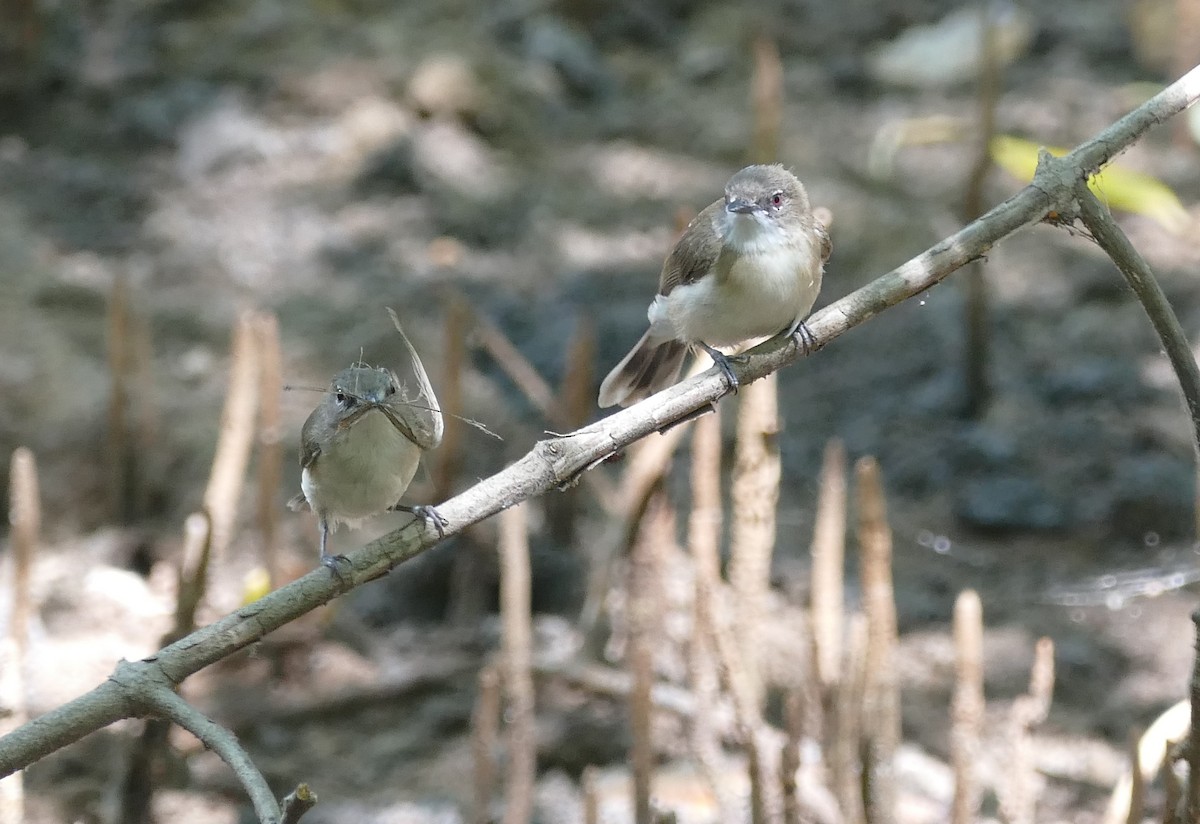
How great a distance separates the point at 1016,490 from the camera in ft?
17.9

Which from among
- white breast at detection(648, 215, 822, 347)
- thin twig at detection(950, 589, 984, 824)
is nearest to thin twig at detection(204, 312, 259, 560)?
white breast at detection(648, 215, 822, 347)

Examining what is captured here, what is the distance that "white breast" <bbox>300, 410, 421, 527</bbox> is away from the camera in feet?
8.45

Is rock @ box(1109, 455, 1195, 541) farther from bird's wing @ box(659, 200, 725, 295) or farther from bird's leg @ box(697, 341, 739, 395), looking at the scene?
bird's leg @ box(697, 341, 739, 395)

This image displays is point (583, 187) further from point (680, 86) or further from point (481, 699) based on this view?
A: point (481, 699)

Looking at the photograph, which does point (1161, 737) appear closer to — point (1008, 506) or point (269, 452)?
point (1008, 506)

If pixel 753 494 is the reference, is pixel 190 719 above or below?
below

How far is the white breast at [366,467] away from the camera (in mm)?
2574

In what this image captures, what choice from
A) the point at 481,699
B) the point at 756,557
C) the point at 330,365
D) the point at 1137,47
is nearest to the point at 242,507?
the point at 330,365

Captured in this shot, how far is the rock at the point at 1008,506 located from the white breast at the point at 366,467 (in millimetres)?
3333

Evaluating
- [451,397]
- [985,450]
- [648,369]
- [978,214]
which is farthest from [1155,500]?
[451,397]

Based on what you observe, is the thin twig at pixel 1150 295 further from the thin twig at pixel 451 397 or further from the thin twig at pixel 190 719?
the thin twig at pixel 451 397

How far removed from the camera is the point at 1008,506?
17.7 feet

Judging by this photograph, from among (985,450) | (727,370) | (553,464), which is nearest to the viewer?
(553,464)

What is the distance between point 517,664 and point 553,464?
1.49 m
